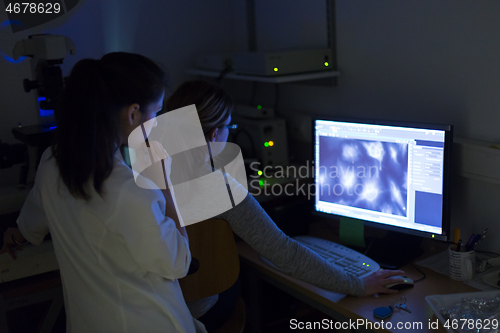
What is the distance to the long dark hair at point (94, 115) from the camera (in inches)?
39.4

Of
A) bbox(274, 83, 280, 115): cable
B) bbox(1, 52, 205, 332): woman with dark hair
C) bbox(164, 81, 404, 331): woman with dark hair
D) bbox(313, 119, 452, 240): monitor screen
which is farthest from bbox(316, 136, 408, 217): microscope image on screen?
bbox(1, 52, 205, 332): woman with dark hair

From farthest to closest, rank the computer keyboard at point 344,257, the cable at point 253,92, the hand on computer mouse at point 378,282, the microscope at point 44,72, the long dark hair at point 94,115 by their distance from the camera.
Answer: the cable at point 253,92
the microscope at point 44,72
the computer keyboard at point 344,257
the hand on computer mouse at point 378,282
the long dark hair at point 94,115

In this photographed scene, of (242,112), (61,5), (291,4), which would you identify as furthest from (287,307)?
(61,5)

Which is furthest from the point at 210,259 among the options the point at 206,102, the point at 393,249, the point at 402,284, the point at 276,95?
the point at 276,95

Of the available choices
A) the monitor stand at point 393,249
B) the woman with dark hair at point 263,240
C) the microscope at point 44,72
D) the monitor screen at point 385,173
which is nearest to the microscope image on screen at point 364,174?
the monitor screen at point 385,173

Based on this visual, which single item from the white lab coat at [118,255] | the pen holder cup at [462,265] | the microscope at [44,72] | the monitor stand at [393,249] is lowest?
the monitor stand at [393,249]

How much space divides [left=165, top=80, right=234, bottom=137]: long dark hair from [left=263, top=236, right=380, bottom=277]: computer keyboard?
21.1 inches

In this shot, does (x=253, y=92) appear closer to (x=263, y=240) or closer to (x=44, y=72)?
(x=44, y=72)

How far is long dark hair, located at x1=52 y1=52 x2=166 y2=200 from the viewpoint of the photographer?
1001 mm

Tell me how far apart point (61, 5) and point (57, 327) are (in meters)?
1.42

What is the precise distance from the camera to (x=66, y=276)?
114 cm

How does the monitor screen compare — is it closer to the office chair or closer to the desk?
the desk

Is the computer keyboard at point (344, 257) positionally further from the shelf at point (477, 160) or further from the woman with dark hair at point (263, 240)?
the shelf at point (477, 160)

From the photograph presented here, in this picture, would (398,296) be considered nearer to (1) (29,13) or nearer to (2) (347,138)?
(2) (347,138)
